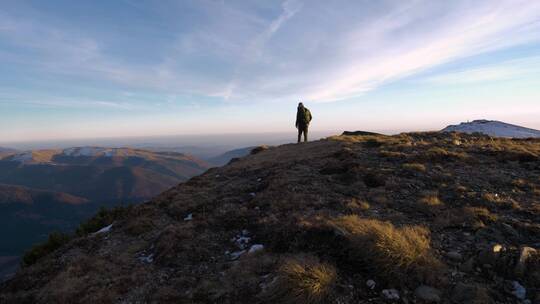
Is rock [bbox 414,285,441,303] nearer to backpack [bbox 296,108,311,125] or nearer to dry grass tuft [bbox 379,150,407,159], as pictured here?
dry grass tuft [bbox 379,150,407,159]

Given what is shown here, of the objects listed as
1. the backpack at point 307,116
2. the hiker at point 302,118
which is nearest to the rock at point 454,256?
the hiker at point 302,118

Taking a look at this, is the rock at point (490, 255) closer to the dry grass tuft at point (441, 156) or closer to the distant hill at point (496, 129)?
the dry grass tuft at point (441, 156)

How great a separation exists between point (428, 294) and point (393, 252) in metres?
0.94

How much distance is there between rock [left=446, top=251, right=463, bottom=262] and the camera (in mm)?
6281

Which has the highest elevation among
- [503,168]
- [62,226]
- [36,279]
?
[503,168]

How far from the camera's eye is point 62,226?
182 metres

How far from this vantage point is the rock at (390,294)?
5.23 metres

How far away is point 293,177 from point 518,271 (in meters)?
9.95

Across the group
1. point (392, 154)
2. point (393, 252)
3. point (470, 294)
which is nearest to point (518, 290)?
point (470, 294)

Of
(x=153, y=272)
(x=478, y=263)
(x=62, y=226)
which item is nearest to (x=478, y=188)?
(x=478, y=263)

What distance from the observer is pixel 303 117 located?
96.3ft

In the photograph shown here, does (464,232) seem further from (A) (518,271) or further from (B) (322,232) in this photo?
(B) (322,232)

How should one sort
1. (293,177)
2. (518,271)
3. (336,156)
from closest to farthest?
(518,271), (293,177), (336,156)

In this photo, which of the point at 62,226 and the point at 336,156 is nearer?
the point at 336,156
